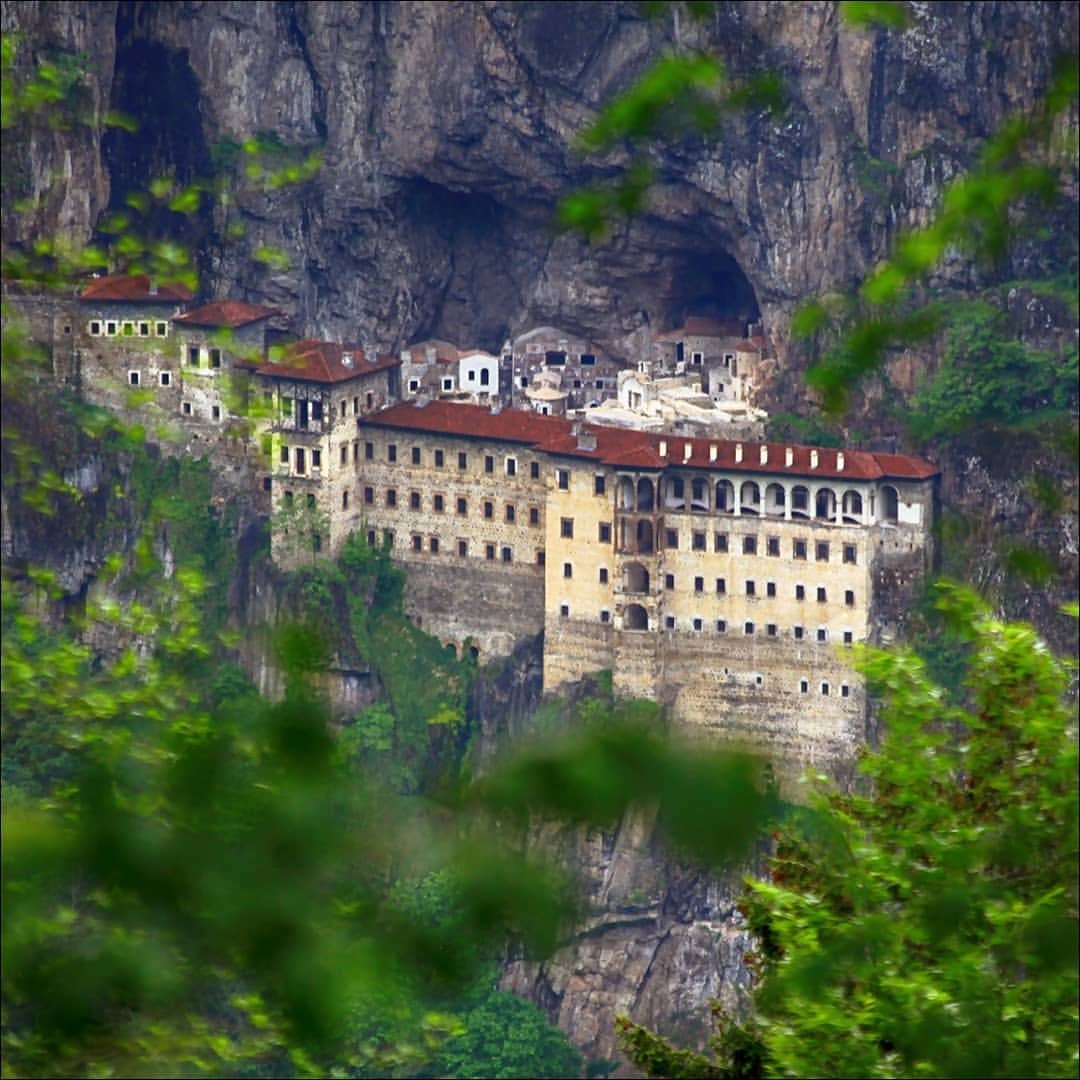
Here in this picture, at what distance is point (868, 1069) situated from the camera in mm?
10812

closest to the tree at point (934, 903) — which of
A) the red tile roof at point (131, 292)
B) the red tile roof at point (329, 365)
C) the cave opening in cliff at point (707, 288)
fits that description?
the red tile roof at point (329, 365)

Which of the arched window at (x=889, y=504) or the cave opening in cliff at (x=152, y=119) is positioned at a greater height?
the cave opening in cliff at (x=152, y=119)

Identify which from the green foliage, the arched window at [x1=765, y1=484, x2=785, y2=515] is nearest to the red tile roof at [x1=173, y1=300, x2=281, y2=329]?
the arched window at [x1=765, y1=484, x2=785, y2=515]

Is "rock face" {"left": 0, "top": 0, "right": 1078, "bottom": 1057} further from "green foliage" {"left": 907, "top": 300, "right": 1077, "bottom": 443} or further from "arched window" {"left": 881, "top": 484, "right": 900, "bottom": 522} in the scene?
"arched window" {"left": 881, "top": 484, "right": 900, "bottom": 522}

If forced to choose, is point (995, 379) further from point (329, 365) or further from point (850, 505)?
point (329, 365)

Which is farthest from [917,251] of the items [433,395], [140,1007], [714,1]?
[433,395]

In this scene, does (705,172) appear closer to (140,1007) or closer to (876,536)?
(876,536)

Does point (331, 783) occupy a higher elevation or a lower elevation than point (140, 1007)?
higher

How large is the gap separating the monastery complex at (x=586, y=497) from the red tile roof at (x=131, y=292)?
0.04 metres

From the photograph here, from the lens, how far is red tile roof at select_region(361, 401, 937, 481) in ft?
121

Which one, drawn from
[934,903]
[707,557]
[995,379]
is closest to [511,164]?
[707,557]

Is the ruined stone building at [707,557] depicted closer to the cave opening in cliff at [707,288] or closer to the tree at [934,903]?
the cave opening in cliff at [707,288]

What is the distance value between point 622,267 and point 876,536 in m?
6.45

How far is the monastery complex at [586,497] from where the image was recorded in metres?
37.1
